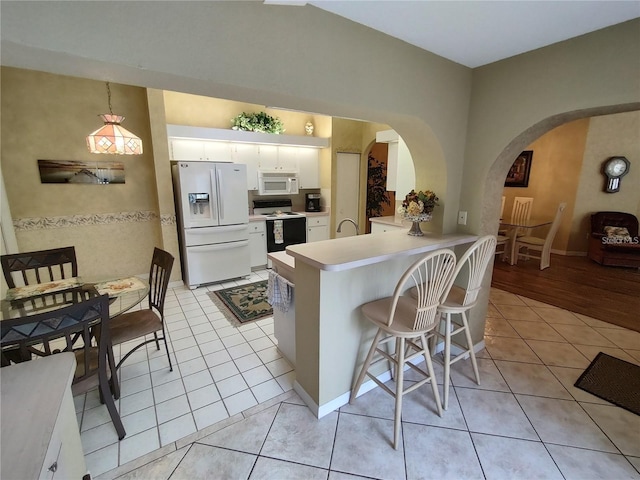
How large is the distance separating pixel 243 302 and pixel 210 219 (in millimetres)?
1280

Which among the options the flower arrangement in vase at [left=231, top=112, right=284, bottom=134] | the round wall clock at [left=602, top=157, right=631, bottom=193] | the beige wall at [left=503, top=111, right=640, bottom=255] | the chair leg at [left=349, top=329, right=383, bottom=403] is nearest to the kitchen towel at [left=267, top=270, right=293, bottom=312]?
the chair leg at [left=349, top=329, right=383, bottom=403]

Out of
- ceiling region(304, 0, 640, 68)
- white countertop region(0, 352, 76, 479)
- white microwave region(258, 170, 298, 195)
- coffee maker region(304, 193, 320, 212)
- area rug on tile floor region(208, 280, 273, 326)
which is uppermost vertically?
ceiling region(304, 0, 640, 68)

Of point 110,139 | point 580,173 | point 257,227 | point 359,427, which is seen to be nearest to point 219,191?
point 257,227

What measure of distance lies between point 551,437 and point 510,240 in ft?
13.6

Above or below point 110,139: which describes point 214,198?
below

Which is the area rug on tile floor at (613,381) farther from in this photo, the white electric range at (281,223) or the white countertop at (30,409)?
the white electric range at (281,223)

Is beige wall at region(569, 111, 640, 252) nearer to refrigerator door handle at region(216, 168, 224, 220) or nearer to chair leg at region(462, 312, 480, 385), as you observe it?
chair leg at region(462, 312, 480, 385)

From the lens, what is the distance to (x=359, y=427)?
1.83 metres

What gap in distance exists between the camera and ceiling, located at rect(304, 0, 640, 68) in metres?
1.43

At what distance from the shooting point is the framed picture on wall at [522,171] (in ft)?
20.2

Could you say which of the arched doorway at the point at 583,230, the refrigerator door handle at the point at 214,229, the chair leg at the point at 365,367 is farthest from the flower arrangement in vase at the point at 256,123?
the chair leg at the point at 365,367

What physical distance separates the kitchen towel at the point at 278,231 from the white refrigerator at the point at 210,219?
56 cm

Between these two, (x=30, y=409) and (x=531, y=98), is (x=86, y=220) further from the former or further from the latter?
(x=531, y=98)

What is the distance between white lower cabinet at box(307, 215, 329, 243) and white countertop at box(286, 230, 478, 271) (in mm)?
2937
